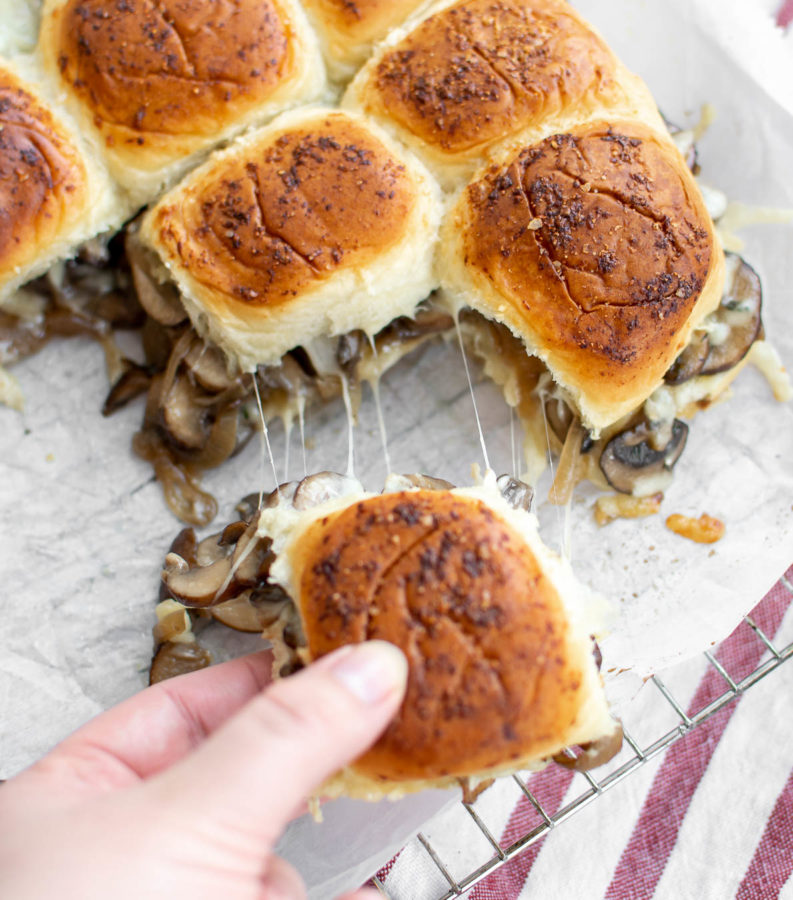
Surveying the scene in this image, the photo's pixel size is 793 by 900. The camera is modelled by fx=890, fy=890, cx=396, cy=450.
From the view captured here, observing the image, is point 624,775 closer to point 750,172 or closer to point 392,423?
point 392,423

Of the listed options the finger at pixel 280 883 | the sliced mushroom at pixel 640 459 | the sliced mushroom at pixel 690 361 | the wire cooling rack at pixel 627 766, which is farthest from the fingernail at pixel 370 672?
the sliced mushroom at pixel 690 361

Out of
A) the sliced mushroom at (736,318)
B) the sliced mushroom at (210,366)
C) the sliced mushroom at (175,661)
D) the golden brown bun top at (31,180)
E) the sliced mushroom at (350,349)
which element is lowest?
the sliced mushroom at (175,661)

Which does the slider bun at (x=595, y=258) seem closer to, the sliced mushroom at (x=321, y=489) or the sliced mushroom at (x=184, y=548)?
the sliced mushroom at (x=321, y=489)

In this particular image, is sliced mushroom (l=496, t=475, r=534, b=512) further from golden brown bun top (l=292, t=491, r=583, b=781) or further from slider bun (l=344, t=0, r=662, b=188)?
slider bun (l=344, t=0, r=662, b=188)

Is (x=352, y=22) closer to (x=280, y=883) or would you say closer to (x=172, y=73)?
(x=172, y=73)

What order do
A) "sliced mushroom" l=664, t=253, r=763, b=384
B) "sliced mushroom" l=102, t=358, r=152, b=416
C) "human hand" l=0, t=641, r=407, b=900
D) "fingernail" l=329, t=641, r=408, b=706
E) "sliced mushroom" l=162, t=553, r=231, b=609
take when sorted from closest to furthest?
"human hand" l=0, t=641, r=407, b=900, "fingernail" l=329, t=641, r=408, b=706, "sliced mushroom" l=162, t=553, r=231, b=609, "sliced mushroom" l=664, t=253, r=763, b=384, "sliced mushroom" l=102, t=358, r=152, b=416

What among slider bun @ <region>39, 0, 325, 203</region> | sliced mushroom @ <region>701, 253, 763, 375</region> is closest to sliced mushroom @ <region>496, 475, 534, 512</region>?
sliced mushroom @ <region>701, 253, 763, 375</region>
